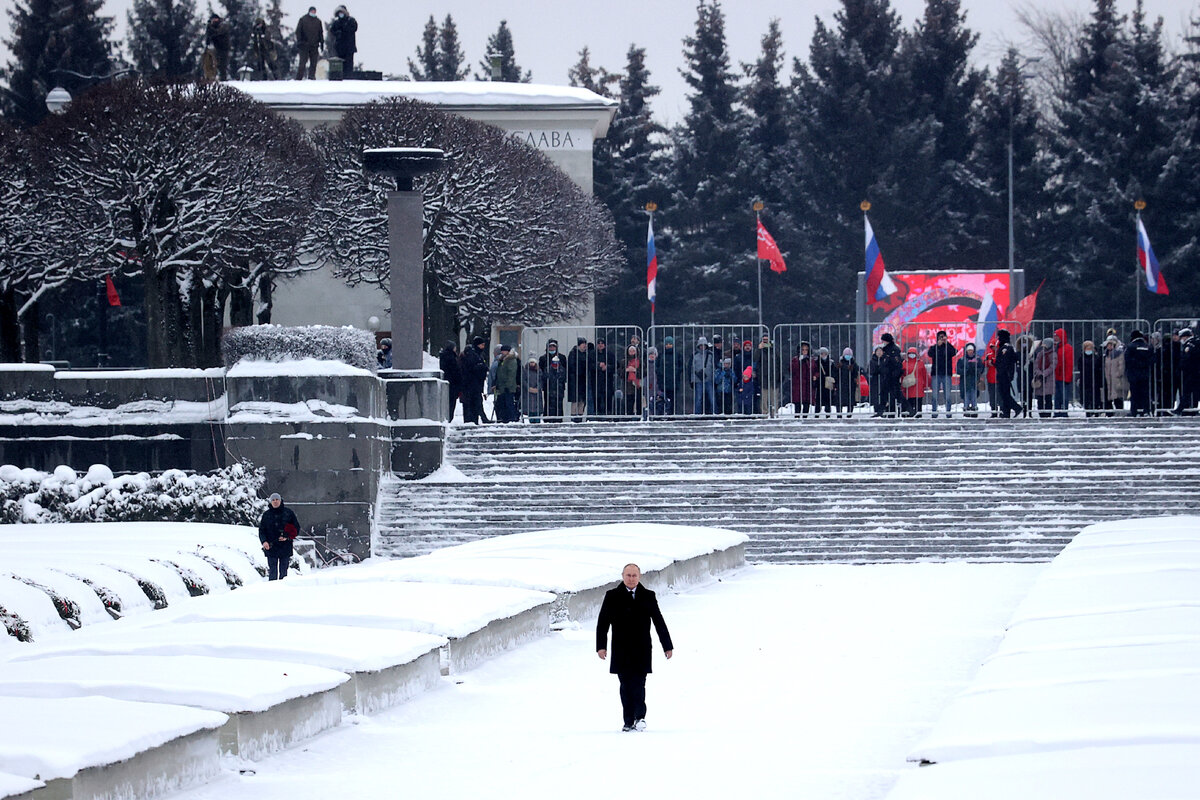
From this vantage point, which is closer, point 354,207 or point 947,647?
point 947,647

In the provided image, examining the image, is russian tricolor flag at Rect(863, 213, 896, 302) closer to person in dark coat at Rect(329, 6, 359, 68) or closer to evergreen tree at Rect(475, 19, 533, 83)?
person in dark coat at Rect(329, 6, 359, 68)

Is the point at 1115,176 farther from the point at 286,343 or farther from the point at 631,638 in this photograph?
the point at 631,638

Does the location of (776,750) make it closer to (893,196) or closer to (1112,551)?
(1112,551)

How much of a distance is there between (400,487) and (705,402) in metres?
5.97

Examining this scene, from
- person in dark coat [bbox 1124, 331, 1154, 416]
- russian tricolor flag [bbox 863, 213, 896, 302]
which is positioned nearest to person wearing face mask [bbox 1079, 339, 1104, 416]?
person in dark coat [bbox 1124, 331, 1154, 416]

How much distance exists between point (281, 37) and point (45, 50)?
20.3 m

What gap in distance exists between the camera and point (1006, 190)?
194 ft

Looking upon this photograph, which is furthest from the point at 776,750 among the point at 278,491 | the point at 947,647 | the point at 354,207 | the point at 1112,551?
the point at 354,207

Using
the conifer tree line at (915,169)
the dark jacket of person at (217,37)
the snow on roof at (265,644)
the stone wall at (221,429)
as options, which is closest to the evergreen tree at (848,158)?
the conifer tree line at (915,169)

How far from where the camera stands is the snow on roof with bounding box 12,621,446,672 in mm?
11023

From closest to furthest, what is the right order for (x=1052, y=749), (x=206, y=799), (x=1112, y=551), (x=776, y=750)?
(x=1052, y=749), (x=206, y=799), (x=776, y=750), (x=1112, y=551)

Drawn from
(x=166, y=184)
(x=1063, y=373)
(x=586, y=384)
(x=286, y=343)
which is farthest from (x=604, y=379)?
(x=166, y=184)

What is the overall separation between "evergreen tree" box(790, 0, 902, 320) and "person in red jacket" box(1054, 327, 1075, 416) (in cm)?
3083

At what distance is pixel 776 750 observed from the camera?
983 centimetres
